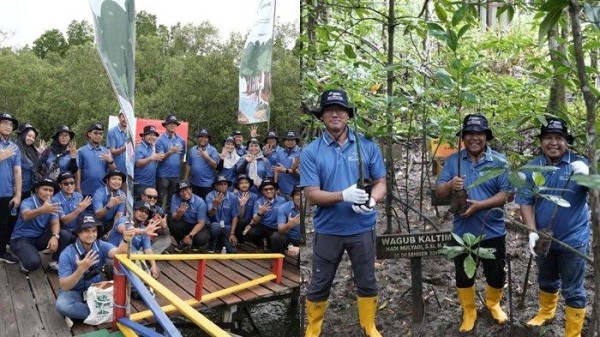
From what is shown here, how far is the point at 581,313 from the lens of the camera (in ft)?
7.65

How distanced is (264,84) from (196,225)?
1.42 meters

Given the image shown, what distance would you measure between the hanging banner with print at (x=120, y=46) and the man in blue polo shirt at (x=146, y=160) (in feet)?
9.23

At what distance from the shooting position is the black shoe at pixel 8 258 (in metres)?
3.87

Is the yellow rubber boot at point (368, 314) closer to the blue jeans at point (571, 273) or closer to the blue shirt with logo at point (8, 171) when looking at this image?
the blue jeans at point (571, 273)

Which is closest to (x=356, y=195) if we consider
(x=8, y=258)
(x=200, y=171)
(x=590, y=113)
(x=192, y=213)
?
(x=590, y=113)

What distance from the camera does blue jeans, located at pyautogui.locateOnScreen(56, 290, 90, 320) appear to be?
304 cm

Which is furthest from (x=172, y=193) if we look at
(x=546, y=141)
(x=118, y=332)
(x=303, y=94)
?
(x=546, y=141)

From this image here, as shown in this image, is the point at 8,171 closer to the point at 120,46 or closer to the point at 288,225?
the point at 288,225

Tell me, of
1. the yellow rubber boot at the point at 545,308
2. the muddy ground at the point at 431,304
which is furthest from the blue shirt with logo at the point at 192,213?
the yellow rubber boot at the point at 545,308

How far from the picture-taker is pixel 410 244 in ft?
7.68

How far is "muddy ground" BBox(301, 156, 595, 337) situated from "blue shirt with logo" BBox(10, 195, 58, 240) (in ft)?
6.46

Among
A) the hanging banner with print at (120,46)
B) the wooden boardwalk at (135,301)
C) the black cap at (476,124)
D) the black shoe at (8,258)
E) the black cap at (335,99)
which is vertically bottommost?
the wooden boardwalk at (135,301)

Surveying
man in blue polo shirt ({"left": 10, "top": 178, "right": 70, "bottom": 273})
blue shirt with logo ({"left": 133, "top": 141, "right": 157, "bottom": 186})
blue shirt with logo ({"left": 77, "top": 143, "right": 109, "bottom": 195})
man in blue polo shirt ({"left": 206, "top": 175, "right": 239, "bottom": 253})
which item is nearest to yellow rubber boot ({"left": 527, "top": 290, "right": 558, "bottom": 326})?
man in blue polo shirt ({"left": 206, "top": 175, "right": 239, "bottom": 253})

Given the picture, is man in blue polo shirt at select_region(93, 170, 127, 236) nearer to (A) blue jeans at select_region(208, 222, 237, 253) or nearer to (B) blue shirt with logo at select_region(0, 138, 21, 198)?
(B) blue shirt with logo at select_region(0, 138, 21, 198)
